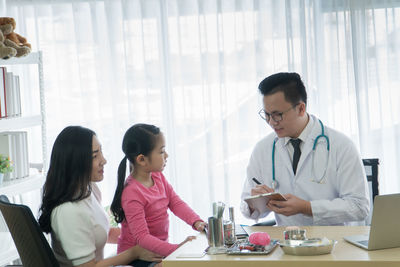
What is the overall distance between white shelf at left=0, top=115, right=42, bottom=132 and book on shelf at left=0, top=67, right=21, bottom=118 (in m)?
0.06

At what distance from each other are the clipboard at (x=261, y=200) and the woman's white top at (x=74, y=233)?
2.07 ft

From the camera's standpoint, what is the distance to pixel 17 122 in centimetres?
301

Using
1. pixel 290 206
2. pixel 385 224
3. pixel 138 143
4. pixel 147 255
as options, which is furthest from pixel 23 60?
pixel 385 224

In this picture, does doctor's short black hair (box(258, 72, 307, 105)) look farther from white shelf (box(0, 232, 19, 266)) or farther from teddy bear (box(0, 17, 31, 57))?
white shelf (box(0, 232, 19, 266))

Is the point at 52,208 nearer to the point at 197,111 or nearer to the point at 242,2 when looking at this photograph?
the point at 197,111

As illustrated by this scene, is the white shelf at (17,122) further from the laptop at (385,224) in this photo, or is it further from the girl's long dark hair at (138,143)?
the laptop at (385,224)

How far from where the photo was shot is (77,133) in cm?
Answer: 226

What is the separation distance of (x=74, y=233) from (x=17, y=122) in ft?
3.63

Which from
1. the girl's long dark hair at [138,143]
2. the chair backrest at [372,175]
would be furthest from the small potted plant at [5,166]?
the chair backrest at [372,175]

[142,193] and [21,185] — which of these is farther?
[21,185]

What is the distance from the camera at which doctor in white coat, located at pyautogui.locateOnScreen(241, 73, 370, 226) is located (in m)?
2.56

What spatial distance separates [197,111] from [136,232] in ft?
5.54

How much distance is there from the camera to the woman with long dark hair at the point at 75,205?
7.00 feet

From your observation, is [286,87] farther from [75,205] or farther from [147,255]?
[75,205]
